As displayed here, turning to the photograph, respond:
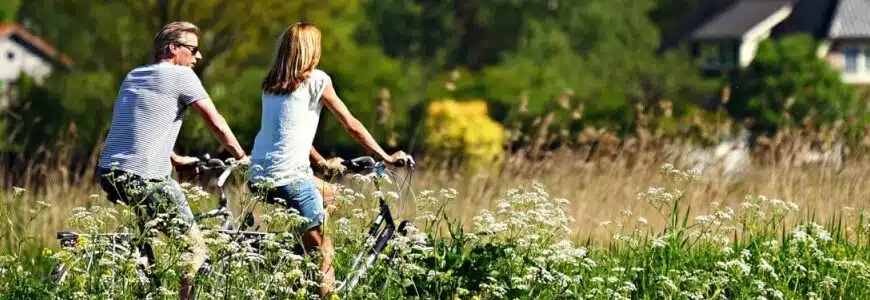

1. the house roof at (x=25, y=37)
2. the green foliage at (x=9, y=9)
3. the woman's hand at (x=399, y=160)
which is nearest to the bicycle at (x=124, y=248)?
the woman's hand at (x=399, y=160)

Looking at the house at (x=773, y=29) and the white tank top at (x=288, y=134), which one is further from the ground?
the house at (x=773, y=29)

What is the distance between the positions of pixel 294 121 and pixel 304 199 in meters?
0.30

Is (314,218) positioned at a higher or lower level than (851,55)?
lower

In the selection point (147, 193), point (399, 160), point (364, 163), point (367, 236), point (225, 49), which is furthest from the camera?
point (225, 49)

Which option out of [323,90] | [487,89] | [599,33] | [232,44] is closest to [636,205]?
[323,90]

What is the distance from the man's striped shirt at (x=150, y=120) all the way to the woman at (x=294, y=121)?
297 mm

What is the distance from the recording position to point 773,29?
75750mm

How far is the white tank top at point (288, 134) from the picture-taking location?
7.35 m

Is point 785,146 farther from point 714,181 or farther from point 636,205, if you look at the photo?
point 636,205

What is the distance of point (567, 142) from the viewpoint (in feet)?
39.6

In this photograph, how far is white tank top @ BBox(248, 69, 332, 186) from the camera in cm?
735

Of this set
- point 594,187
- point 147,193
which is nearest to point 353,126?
point 147,193

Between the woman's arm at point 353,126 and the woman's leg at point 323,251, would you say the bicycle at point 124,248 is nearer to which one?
the woman's leg at point 323,251

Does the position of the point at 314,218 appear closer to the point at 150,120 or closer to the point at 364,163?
the point at 364,163
